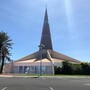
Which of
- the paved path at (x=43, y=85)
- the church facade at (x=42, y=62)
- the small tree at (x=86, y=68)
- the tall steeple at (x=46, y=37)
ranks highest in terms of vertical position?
the tall steeple at (x=46, y=37)

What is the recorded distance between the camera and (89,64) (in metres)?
78.6

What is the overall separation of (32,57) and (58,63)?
26.0 meters

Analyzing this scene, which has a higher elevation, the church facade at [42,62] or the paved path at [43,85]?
the church facade at [42,62]

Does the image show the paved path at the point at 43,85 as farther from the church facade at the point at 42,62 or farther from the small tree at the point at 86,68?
the small tree at the point at 86,68

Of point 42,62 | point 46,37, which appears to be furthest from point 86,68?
point 46,37

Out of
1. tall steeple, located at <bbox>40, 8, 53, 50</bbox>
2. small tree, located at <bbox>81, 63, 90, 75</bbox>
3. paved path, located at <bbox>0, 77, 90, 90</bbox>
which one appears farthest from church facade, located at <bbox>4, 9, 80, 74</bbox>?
paved path, located at <bbox>0, 77, 90, 90</bbox>

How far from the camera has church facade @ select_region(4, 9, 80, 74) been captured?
91375mm

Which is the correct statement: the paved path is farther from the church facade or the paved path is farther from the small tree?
the small tree

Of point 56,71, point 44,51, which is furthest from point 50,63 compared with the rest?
point 44,51

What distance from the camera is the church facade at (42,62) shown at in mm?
91375

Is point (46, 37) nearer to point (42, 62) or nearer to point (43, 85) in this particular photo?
point (42, 62)

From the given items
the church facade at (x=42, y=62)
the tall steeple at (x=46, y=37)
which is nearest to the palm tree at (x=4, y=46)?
the church facade at (x=42, y=62)

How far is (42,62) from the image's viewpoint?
92.9 metres

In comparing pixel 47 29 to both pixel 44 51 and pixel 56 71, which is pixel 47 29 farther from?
pixel 56 71
